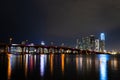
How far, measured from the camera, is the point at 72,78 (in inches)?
1538

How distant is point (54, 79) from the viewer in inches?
1494

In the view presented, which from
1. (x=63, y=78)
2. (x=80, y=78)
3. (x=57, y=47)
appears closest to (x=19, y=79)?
(x=63, y=78)

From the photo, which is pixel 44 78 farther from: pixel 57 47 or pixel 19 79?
pixel 57 47

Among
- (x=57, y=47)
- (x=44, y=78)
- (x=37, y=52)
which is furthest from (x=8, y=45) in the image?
(x=44, y=78)

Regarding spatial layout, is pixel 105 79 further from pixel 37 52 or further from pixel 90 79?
pixel 37 52

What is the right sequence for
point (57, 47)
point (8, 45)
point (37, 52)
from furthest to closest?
point (37, 52) < point (57, 47) < point (8, 45)

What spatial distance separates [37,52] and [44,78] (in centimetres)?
14611

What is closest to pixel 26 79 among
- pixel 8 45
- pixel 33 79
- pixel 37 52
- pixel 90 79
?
pixel 33 79

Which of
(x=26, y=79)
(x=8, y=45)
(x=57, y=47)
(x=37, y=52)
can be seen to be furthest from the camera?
(x=37, y=52)

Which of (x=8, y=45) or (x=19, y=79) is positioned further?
(x=8, y=45)

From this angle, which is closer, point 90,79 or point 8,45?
point 90,79

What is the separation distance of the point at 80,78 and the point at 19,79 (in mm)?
8912

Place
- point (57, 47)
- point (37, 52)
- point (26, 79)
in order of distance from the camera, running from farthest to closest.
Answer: point (37, 52) → point (57, 47) → point (26, 79)

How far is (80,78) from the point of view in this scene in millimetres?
39281
